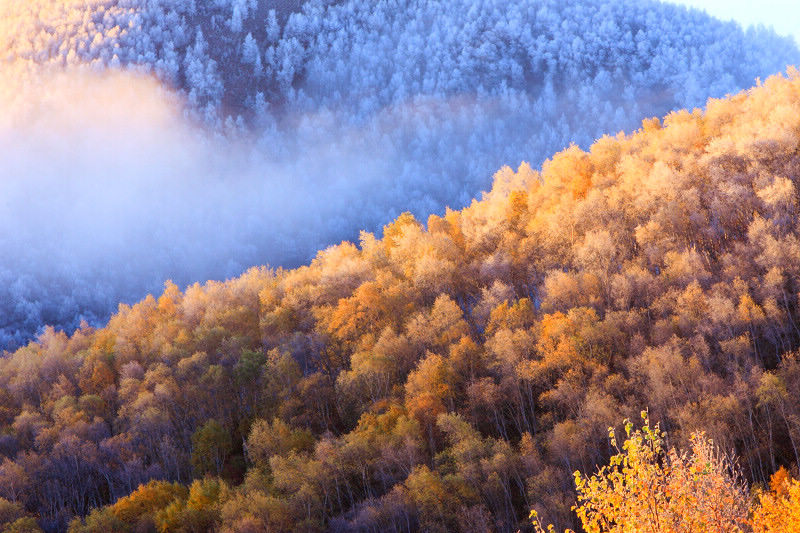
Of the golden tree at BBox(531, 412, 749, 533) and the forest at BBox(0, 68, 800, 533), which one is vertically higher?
the forest at BBox(0, 68, 800, 533)

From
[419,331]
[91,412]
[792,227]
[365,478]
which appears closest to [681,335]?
[792,227]

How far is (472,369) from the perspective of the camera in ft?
246

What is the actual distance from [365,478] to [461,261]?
41.5 meters

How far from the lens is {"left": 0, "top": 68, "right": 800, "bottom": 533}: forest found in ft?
197

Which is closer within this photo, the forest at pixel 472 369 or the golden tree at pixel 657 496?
the golden tree at pixel 657 496

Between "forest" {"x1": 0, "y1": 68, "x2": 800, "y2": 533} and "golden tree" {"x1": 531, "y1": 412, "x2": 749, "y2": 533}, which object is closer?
"golden tree" {"x1": 531, "y1": 412, "x2": 749, "y2": 533}

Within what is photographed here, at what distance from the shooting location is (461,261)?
99.6m

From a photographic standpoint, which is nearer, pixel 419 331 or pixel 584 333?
pixel 584 333

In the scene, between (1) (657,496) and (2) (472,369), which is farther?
(2) (472,369)

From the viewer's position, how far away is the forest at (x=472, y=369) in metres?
60.1

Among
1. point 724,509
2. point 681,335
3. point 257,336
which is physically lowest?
point 724,509

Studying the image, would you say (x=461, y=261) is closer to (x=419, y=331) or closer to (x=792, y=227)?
(x=419, y=331)

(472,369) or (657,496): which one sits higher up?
(472,369)

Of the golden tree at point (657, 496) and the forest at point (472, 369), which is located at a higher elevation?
the forest at point (472, 369)
